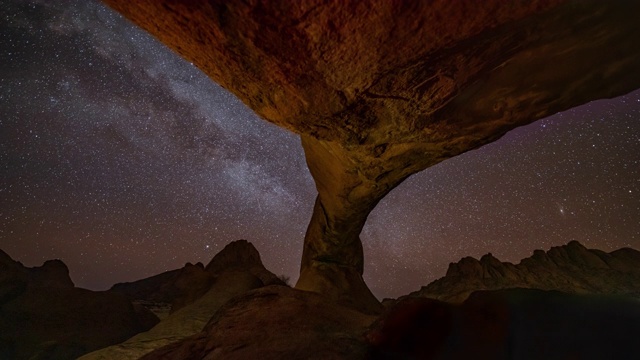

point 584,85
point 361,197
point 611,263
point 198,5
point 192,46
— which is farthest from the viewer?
point 611,263

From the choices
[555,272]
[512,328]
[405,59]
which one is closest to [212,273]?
[512,328]

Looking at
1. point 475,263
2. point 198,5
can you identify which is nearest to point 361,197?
point 198,5

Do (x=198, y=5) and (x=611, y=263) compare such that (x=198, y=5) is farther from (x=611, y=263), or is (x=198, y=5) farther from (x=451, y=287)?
(x=611, y=263)

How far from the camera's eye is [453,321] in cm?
372

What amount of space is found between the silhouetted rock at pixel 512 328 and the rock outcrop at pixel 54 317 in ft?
35.7

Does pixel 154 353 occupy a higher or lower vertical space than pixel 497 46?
lower

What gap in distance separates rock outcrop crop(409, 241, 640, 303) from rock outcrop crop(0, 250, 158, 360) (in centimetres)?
1332

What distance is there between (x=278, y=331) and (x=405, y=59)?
12.7 ft

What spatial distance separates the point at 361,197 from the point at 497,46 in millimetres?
5872

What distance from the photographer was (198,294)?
39.3ft

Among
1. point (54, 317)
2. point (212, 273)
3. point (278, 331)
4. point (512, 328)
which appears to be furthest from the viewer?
point (212, 273)

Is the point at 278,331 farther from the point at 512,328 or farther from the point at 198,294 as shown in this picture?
the point at 198,294

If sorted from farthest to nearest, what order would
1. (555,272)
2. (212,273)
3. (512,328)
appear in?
(212,273) → (555,272) → (512,328)

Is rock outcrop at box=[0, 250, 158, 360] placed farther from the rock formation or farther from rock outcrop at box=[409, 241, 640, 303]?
rock outcrop at box=[409, 241, 640, 303]
